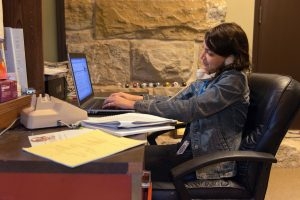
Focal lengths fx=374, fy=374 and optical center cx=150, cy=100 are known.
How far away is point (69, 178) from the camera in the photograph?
876 mm

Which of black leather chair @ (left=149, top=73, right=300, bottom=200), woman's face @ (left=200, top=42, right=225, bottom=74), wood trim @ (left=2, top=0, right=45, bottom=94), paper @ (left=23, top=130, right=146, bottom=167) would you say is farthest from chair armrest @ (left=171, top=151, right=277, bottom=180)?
wood trim @ (left=2, top=0, right=45, bottom=94)

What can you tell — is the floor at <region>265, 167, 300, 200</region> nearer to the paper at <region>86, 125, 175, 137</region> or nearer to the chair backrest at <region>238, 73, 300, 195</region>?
the chair backrest at <region>238, 73, 300, 195</region>

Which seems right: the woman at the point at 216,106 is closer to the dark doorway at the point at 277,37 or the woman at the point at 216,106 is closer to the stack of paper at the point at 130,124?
the stack of paper at the point at 130,124

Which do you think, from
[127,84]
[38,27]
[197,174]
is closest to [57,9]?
[127,84]

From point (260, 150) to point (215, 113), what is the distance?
0.22 metres

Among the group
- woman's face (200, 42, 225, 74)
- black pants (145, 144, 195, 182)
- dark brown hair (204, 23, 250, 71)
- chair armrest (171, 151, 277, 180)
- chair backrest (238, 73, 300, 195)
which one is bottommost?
black pants (145, 144, 195, 182)

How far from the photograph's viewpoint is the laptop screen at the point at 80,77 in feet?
5.71

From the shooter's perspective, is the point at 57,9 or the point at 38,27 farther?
the point at 57,9

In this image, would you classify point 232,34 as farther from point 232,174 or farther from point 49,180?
point 49,180

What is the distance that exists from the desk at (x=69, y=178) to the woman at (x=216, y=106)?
0.57m

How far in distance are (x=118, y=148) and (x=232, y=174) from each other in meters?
0.70

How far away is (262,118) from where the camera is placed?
1446mm

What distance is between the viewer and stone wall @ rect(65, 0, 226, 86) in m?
2.56

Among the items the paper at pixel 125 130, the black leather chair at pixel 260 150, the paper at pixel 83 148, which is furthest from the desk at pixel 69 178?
the black leather chair at pixel 260 150
